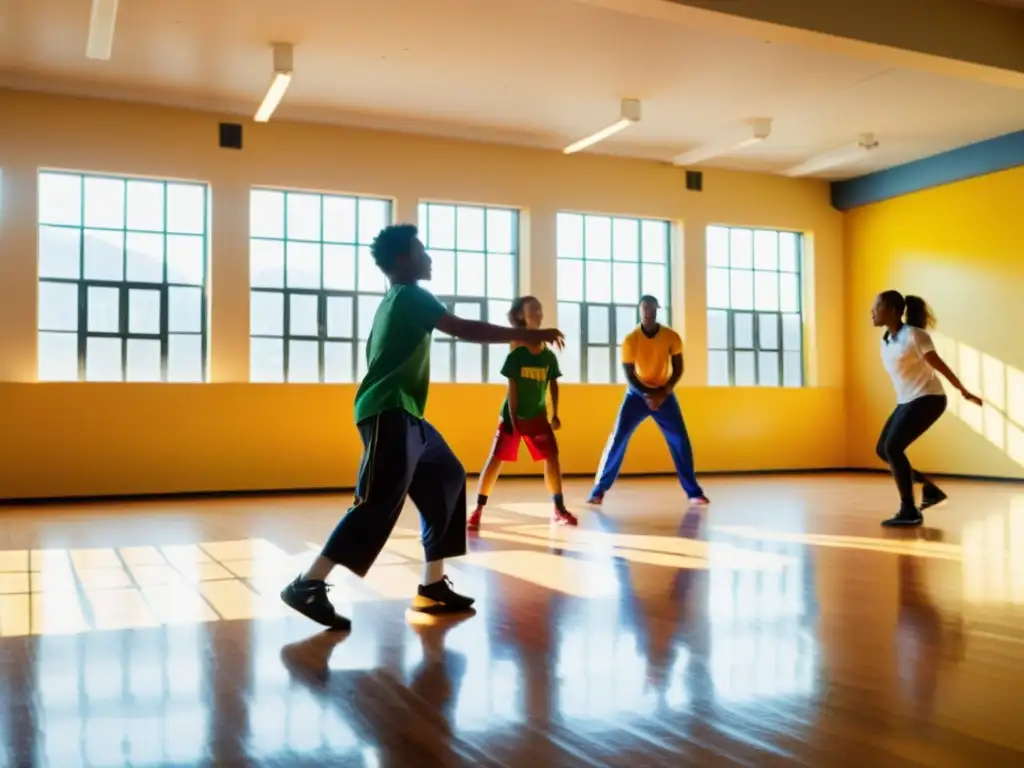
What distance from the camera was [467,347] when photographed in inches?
417

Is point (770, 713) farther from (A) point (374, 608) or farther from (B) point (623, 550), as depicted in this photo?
(B) point (623, 550)

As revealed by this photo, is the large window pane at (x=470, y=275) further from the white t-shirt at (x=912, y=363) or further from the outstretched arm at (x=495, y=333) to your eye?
the outstretched arm at (x=495, y=333)

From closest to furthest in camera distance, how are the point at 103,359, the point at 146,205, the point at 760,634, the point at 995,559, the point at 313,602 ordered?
the point at 760,634 → the point at 313,602 → the point at 995,559 → the point at 103,359 → the point at 146,205

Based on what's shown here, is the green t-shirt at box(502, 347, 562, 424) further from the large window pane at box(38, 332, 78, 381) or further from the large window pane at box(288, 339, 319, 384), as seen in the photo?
the large window pane at box(38, 332, 78, 381)

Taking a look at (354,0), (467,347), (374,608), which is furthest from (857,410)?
(374,608)

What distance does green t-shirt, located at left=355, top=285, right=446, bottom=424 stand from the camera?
128 inches

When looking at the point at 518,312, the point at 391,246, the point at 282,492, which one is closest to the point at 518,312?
the point at 518,312

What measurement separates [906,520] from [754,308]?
6.31 m

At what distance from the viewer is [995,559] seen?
474cm

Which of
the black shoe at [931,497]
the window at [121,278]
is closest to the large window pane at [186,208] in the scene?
the window at [121,278]

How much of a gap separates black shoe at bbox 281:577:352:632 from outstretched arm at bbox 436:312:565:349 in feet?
3.02

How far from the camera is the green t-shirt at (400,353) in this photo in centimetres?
324

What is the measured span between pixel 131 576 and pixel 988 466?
9.23 m

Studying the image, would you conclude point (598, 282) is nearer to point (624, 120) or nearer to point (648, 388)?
point (624, 120)
